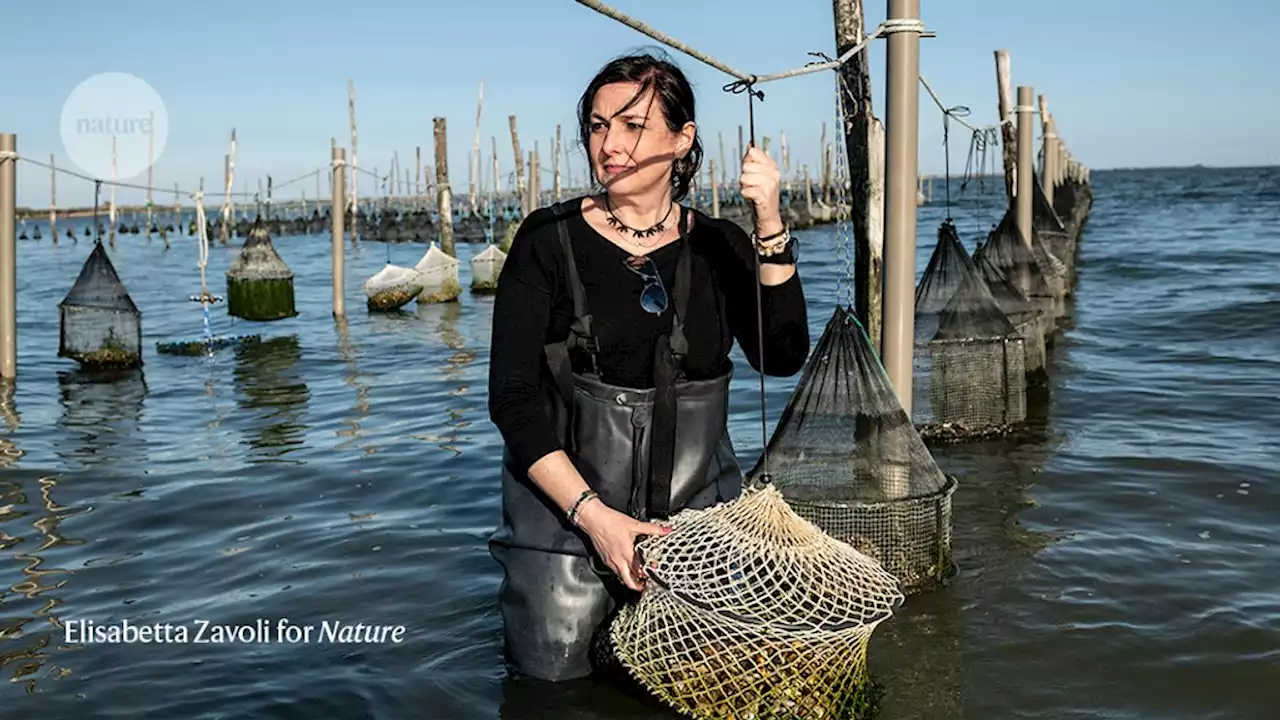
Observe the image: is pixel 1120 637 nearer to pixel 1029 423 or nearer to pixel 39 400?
pixel 1029 423

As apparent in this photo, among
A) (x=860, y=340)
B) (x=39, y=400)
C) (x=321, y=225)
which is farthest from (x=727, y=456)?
(x=321, y=225)

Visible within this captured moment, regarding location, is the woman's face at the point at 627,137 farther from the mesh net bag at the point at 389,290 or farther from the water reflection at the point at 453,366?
the mesh net bag at the point at 389,290

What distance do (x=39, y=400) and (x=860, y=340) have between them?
857cm

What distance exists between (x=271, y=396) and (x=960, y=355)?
20.8ft

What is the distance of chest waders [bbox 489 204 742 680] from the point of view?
336 cm

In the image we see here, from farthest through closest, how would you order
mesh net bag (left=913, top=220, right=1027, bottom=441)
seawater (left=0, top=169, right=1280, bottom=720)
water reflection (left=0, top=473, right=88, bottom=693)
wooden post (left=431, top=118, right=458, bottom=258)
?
wooden post (left=431, top=118, right=458, bottom=258)
mesh net bag (left=913, top=220, right=1027, bottom=441)
water reflection (left=0, top=473, right=88, bottom=693)
seawater (left=0, top=169, right=1280, bottom=720)

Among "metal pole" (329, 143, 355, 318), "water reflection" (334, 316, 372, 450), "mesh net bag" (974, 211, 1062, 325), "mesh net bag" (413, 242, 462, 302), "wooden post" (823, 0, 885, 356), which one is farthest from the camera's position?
"mesh net bag" (413, 242, 462, 302)

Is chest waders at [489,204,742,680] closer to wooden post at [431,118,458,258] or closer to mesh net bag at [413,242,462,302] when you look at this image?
mesh net bag at [413,242,462,302]

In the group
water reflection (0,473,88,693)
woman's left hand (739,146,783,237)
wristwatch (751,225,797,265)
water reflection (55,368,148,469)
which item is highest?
woman's left hand (739,146,783,237)

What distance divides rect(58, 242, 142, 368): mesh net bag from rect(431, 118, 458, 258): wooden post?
1248 cm

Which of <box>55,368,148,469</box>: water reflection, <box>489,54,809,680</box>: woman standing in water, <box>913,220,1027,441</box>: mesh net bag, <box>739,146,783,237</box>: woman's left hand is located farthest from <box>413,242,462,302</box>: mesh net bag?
<box>739,146,783,237</box>: woman's left hand

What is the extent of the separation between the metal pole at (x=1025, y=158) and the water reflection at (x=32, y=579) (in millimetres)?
7854

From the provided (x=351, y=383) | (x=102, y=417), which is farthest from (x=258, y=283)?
(x=102, y=417)

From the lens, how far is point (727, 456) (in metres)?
3.67
